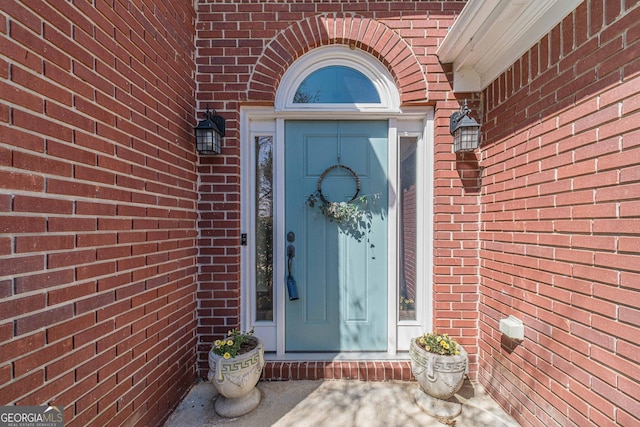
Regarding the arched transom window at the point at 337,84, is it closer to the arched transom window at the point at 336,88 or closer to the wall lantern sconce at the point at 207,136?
the arched transom window at the point at 336,88

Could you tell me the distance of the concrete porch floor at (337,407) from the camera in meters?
1.82

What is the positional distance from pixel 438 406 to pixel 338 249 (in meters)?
1.34

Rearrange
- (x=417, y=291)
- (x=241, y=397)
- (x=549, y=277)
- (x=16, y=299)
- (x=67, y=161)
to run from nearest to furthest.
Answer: (x=16, y=299) < (x=67, y=161) < (x=549, y=277) < (x=241, y=397) < (x=417, y=291)

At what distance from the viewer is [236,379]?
5.91 feet

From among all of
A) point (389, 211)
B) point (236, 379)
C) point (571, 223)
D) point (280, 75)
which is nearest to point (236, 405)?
point (236, 379)

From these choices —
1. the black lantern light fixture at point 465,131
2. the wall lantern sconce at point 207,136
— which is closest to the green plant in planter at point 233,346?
the wall lantern sconce at point 207,136

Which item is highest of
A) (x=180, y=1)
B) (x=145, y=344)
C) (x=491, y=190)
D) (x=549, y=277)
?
(x=180, y=1)

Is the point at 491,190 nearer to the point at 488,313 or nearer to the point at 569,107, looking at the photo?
the point at 569,107

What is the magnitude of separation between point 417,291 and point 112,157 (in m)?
2.44

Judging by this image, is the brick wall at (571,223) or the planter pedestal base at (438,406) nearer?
the brick wall at (571,223)

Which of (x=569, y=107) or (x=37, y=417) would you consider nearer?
(x=37, y=417)

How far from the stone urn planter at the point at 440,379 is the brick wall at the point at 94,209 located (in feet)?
5.85

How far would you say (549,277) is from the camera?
157 centimetres

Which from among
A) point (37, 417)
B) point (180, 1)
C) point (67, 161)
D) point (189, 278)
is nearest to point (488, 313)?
point (189, 278)
